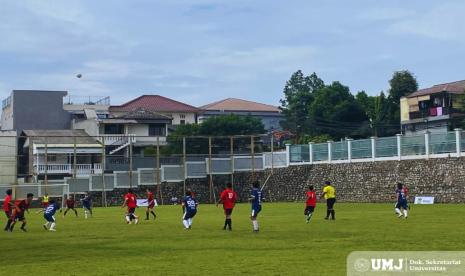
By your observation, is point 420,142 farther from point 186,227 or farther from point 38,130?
point 38,130

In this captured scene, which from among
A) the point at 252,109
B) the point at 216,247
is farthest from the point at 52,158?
the point at 252,109

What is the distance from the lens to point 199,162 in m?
67.1

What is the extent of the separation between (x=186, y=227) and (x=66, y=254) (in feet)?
31.6

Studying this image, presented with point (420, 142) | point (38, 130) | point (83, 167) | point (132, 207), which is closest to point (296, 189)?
point (420, 142)

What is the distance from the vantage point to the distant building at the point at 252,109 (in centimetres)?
13475

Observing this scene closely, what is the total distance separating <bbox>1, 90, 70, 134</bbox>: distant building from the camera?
92.2 m

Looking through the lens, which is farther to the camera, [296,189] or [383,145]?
[296,189]

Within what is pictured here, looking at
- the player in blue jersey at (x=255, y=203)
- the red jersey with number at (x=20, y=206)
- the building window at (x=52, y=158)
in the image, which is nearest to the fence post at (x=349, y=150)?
the player in blue jersey at (x=255, y=203)

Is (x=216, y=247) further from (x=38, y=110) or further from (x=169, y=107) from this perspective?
(x=169, y=107)

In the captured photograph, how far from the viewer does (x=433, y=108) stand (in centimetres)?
8750

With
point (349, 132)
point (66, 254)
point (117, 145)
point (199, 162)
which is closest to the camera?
point (66, 254)

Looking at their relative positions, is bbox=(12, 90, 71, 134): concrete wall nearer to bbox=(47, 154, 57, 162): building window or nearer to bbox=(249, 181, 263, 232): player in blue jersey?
bbox=(47, 154, 57, 162): building window

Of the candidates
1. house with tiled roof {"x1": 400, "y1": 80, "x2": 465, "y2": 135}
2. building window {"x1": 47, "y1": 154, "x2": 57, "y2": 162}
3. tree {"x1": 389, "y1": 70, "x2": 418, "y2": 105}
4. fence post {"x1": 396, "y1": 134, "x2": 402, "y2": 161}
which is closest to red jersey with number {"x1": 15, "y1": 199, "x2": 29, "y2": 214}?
fence post {"x1": 396, "y1": 134, "x2": 402, "y2": 161}

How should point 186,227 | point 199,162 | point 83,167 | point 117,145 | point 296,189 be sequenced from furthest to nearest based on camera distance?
point 117,145
point 83,167
point 199,162
point 296,189
point 186,227
